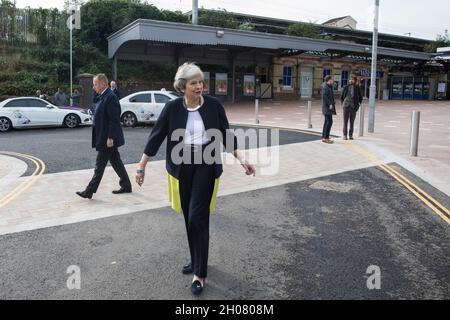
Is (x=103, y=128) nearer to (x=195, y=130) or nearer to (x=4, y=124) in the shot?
(x=195, y=130)

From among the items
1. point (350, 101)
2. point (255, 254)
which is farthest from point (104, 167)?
point (350, 101)

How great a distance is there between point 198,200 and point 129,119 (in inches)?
579

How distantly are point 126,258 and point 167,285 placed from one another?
80cm

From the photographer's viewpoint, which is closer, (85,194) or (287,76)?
(85,194)

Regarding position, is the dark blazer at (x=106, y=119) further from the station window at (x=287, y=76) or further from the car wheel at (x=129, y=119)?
the station window at (x=287, y=76)

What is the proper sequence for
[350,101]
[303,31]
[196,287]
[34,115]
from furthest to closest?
[303,31], [34,115], [350,101], [196,287]

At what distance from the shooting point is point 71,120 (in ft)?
58.3

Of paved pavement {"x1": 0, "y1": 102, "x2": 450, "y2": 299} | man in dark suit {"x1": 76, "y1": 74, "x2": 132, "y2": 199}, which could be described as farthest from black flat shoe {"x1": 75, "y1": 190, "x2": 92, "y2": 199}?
paved pavement {"x1": 0, "y1": 102, "x2": 450, "y2": 299}

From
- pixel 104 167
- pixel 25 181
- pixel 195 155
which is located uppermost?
pixel 195 155

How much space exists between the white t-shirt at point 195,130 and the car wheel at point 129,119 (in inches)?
568

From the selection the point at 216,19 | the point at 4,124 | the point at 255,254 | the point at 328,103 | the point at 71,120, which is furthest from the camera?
the point at 216,19

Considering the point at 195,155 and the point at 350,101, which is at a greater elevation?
the point at 350,101

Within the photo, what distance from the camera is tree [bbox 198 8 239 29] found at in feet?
121

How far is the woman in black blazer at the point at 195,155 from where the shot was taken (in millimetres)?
3924
